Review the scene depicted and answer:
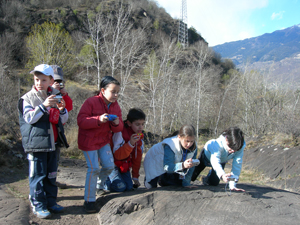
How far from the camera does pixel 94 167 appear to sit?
2717 millimetres

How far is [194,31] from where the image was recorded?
6388 cm

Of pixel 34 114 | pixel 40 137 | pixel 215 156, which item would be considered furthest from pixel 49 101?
pixel 215 156

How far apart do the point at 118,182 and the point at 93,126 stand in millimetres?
933

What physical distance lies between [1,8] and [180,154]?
42637 millimetres

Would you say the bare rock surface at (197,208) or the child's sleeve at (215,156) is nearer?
the bare rock surface at (197,208)

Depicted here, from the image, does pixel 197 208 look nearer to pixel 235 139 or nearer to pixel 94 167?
pixel 235 139

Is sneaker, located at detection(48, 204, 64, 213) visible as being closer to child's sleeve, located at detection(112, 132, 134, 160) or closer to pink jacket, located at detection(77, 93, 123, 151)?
pink jacket, located at detection(77, 93, 123, 151)

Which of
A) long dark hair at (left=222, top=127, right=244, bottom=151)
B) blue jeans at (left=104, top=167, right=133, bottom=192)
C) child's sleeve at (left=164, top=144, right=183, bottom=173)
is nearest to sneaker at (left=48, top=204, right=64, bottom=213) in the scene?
blue jeans at (left=104, top=167, right=133, bottom=192)

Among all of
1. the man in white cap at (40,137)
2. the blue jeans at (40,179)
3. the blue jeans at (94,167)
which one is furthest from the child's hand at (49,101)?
the blue jeans at (94,167)

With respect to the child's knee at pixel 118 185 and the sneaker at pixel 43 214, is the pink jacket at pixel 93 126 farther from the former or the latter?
the sneaker at pixel 43 214

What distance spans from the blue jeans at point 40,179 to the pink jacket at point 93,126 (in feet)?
1.38

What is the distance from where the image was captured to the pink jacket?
8.63ft

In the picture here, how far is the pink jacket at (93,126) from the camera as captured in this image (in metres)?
2.63

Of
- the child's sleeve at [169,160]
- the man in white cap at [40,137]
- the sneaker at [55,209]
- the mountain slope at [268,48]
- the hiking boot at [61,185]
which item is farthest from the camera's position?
the mountain slope at [268,48]
